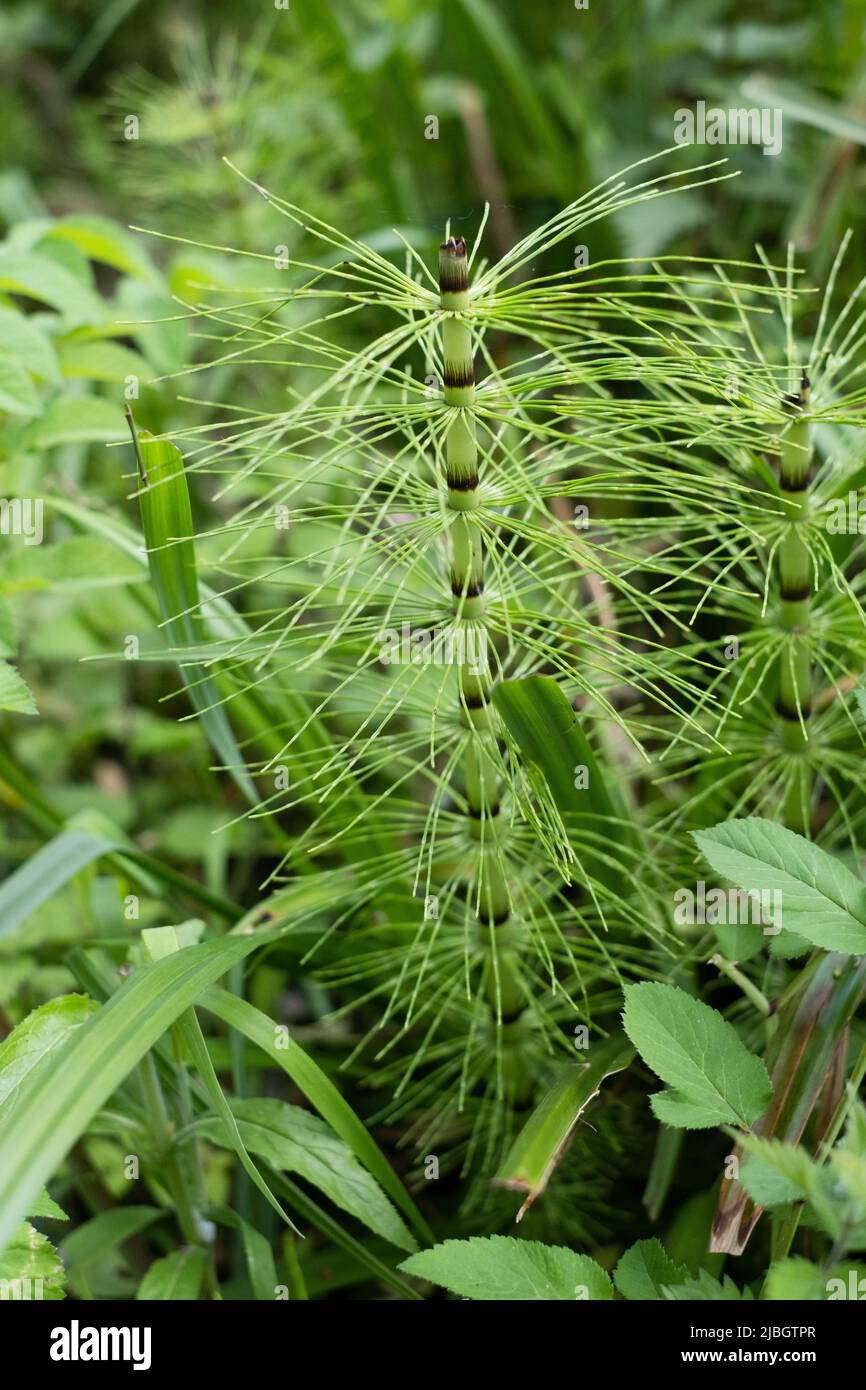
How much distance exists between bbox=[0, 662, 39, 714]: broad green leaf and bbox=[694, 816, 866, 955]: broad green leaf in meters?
0.54

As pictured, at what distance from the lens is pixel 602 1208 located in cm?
123

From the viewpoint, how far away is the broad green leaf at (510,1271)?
2.75ft

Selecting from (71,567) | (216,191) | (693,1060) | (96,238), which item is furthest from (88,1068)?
(216,191)

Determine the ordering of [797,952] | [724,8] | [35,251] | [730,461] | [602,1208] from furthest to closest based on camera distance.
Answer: [724,8] < [35,251] < [602,1208] < [730,461] < [797,952]

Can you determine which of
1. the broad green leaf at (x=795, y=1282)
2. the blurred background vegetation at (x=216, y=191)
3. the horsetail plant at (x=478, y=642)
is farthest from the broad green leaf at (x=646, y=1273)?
the blurred background vegetation at (x=216, y=191)

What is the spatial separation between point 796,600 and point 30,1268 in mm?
827

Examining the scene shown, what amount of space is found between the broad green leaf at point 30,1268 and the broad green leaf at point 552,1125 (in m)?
0.33

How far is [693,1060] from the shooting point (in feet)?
2.89

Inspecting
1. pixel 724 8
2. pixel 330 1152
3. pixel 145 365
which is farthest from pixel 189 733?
pixel 724 8

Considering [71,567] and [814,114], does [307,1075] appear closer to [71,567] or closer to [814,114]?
[71,567]

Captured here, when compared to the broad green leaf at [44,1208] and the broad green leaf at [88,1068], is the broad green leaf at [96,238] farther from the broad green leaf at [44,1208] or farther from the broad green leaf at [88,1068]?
the broad green leaf at [44,1208]

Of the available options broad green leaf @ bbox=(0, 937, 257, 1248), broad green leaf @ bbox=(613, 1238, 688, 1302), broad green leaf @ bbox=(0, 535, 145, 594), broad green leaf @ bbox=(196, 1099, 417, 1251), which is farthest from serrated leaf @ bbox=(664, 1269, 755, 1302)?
broad green leaf @ bbox=(0, 535, 145, 594)
